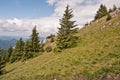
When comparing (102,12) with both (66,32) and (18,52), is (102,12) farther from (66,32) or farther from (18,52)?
(66,32)

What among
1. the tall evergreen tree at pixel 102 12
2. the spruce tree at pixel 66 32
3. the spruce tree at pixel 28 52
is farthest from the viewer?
the tall evergreen tree at pixel 102 12

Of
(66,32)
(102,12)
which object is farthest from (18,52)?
(102,12)

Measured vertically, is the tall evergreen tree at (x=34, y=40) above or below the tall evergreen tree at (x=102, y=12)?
below

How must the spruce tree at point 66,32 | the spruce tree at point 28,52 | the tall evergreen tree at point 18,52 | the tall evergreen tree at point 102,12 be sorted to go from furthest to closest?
the tall evergreen tree at point 102,12, the tall evergreen tree at point 18,52, the spruce tree at point 28,52, the spruce tree at point 66,32

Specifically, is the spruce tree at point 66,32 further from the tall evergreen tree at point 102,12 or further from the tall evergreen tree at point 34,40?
the tall evergreen tree at point 102,12

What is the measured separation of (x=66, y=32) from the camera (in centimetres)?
5288

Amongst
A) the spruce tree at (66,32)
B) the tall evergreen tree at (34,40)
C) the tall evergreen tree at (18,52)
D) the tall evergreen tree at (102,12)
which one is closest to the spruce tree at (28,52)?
the tall evergreen tree at (34,40)

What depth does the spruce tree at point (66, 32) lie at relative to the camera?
49.1 meters

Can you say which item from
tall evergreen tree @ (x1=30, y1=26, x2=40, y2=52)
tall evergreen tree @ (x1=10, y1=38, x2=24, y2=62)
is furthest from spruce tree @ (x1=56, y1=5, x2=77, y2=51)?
tall evergreen tree @ (x1=10, y1=38, x2=24, y2=62)

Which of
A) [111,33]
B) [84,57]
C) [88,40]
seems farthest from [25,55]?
[84,57]

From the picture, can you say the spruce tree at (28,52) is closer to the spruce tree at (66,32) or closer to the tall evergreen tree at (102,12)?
the spruce tree at (66,32)

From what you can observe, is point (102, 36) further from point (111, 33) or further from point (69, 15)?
point (69, 15)

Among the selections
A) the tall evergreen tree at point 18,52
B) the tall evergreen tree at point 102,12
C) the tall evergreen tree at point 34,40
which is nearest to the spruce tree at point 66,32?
the tall evergreen tree at point 34,40

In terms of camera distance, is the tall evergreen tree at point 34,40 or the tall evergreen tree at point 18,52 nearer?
the tall evergreen tree at point 34,40
